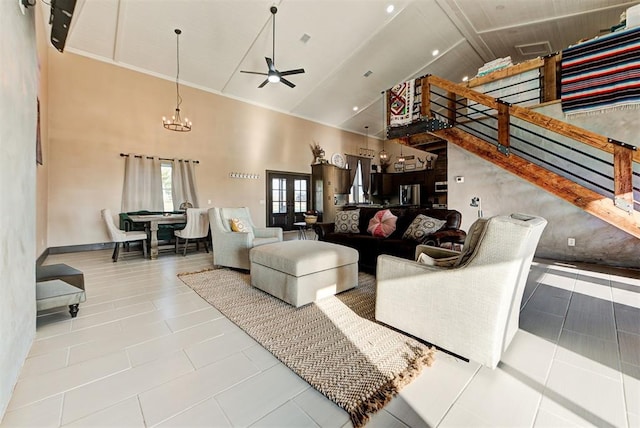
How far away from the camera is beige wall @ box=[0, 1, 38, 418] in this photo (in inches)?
50.8

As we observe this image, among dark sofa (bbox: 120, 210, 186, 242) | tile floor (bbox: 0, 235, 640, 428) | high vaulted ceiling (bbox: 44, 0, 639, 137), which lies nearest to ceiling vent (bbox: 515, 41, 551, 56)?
high vaulted ceiling (bbox: 44, 0, 639, 137)

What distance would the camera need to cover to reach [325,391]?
4.61ft

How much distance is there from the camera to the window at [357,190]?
33.6 ft

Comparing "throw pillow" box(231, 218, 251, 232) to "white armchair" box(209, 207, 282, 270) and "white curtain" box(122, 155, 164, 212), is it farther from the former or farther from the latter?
"white curtain" box(122, 155, 164, 212)

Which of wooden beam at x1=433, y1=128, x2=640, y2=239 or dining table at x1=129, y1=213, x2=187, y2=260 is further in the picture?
dining table at x1=129, y1=213, x2=187, y2=260

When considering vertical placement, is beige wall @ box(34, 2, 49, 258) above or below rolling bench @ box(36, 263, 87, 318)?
above

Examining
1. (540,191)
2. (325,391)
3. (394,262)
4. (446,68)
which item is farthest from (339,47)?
(325,391)

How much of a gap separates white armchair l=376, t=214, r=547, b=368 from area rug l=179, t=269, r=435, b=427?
190mm

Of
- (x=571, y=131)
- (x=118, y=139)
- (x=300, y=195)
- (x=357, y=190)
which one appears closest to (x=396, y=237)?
(x=571, y=131)

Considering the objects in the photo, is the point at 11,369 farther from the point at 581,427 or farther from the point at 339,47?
the point at 339,47

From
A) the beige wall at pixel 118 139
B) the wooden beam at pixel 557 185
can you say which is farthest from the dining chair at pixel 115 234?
the wooden beam at pixel 557 185

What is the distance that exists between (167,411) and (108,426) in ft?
0.76

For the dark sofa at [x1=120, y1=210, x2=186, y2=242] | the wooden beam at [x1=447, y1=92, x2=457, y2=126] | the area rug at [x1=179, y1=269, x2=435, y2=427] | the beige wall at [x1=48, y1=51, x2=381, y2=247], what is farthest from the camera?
the dark sofa at [x1=120, y1=210, x2=186, y2=242]

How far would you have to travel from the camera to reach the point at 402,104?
520cm
